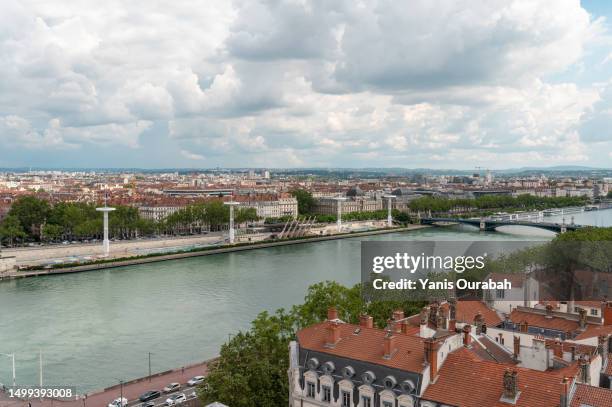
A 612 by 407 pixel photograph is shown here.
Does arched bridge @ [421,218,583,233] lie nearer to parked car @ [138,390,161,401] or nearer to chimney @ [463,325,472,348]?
parked car @ [138,390,161,401]

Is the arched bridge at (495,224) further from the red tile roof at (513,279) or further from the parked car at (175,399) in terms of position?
the parked car at (175,399)

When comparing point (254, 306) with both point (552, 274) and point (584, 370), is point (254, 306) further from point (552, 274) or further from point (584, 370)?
point (584, 370)

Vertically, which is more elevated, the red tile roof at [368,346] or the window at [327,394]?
the red tile roof at [368,346]

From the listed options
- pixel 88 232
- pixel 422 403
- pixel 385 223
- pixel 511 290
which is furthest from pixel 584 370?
pixel 385 223

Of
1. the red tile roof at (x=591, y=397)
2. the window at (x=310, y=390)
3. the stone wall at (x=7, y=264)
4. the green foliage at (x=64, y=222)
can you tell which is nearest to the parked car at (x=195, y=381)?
the window at (x=310, y=390)

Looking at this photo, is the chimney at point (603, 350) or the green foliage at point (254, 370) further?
the green foliage at point (254, 370)

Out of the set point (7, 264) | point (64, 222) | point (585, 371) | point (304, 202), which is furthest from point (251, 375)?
point (304, 202)

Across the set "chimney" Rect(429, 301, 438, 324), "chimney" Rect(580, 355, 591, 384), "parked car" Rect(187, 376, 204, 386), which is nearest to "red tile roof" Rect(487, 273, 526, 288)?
"chimney" Rect(429, 301, 438, 324)
